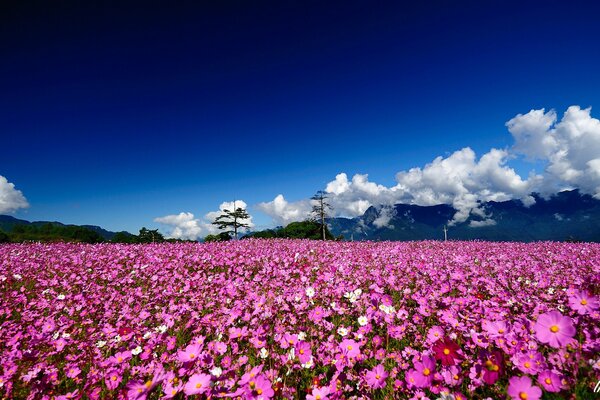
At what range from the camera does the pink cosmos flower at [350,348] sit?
261 centimetres

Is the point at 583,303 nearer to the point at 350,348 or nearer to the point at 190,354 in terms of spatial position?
the point at 350,348

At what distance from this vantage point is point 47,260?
10.2m

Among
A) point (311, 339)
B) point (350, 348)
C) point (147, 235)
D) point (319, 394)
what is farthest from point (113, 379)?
point (147, 235)

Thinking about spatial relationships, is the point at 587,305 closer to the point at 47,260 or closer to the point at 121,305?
the point at 121,305

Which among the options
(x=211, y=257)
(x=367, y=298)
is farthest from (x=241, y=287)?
(x=211, y=257)

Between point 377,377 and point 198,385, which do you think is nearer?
point 198,385

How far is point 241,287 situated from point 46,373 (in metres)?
3.58

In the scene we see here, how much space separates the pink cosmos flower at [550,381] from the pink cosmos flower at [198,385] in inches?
67.7

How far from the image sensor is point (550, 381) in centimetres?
164

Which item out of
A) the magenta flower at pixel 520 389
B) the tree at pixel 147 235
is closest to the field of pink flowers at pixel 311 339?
the magenta flower at pixel 520 389

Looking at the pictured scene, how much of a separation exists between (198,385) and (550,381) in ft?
6.07

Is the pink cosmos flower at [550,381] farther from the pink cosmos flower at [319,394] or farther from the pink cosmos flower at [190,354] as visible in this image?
the pink cosmos flower at [190,354]

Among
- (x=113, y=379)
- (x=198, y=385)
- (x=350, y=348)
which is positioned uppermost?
(x=198, y=385)

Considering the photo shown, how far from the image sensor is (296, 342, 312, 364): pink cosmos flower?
250 cm
